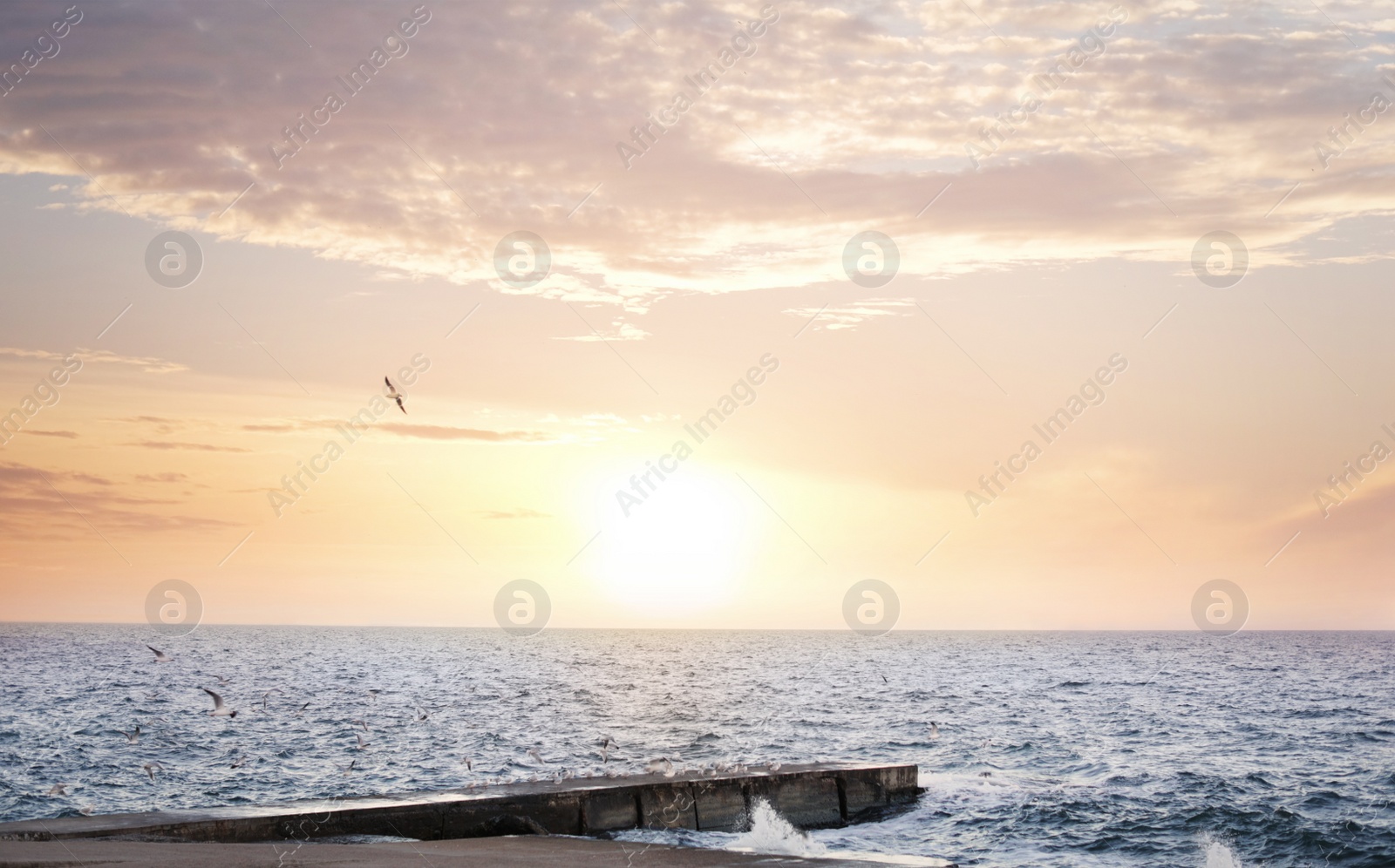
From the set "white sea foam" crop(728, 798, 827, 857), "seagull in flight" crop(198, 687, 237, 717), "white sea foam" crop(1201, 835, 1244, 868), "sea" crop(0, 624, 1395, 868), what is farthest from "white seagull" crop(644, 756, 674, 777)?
"white sea foam" crop(1201, 835, 1244, 868)

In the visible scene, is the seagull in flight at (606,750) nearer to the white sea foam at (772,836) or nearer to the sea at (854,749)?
the sea at (854,749)

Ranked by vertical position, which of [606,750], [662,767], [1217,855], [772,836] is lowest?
[1217,855]

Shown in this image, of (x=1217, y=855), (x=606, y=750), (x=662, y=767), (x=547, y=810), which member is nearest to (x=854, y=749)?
(x=606, y=750)

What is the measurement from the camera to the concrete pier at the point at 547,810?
52.0 feet

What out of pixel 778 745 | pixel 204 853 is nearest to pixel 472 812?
pixel 204 853

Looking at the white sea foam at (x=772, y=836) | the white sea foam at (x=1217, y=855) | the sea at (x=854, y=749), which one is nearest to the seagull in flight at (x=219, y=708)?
the sea at (x=854, y=749)

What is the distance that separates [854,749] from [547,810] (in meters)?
20.3

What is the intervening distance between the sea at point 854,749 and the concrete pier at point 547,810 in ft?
1.71

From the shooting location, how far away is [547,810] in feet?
62.2

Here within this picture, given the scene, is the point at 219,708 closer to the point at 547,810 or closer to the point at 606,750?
the point at 547,810

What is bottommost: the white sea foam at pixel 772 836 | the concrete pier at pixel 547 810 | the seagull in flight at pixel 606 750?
the white sea foam at pixel 772 836

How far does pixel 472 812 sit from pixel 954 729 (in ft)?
96.9

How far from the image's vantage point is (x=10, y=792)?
93.1 ft

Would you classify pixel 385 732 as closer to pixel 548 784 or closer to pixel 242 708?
pixel 242 708
